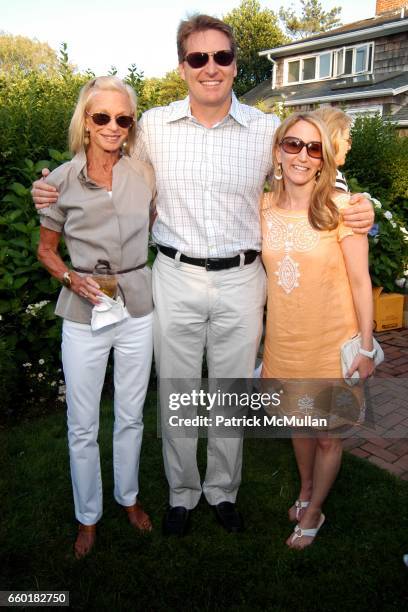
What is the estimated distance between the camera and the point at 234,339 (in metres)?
2.75

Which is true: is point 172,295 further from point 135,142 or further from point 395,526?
point 395,526

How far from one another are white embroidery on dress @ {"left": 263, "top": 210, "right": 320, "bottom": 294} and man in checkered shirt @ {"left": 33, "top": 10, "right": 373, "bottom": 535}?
22 centimetres

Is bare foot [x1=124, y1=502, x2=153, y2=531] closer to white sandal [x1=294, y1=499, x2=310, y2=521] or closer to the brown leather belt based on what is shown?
white sandal [x1=294, y1=499, x2=310, y2=521]

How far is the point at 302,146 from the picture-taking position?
2.35 meters

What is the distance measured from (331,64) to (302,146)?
80.1ft

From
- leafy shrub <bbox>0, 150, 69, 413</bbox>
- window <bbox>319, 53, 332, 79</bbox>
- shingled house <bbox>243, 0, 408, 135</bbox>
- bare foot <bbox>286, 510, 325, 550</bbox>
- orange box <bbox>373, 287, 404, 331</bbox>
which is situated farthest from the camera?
window <bbox>319, 53, 332, 79</bbox>

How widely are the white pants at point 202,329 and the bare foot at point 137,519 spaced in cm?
19

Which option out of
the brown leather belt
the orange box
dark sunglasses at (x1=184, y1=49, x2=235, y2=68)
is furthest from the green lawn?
the orange box

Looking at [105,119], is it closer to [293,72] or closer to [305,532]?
[305,532]

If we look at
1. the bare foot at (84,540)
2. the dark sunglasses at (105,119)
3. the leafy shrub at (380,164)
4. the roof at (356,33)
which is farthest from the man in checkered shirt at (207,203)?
the roof at (356,33)

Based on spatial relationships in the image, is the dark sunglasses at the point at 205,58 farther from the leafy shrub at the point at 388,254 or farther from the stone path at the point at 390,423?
the leafy shrub at the point at 388,254

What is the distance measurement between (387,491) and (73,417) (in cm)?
202

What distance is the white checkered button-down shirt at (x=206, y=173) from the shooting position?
103 inches

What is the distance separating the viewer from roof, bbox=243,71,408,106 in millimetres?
19359
